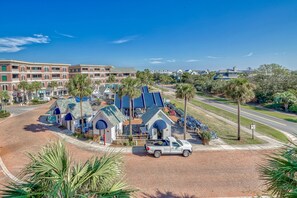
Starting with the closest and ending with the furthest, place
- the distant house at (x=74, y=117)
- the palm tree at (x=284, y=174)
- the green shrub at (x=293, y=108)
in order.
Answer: the palm tree at (x=284, y=174)
the distant house at (x=74, y=117)
the green shrub at (x=293, y=108)

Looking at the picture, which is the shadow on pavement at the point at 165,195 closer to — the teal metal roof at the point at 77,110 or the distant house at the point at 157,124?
the distant house at the point at 157,124

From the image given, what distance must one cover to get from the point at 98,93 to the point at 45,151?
6039cm

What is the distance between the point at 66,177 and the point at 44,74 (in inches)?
2845

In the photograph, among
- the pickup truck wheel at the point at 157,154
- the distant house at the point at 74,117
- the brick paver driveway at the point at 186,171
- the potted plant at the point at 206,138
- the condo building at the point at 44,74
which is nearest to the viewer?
the brick paver driveway at the point at 186,171

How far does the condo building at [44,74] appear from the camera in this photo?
52219 mm

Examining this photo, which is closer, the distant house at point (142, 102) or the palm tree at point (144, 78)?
the distant house at point (142, 102)

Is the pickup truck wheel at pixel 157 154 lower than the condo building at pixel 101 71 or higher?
lower

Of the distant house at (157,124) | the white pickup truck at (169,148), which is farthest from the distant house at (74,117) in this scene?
the white pickup truck at (169,148)

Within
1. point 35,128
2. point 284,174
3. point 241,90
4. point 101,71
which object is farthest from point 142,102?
point 101,71

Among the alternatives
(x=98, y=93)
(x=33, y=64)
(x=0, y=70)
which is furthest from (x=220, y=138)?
(x=33, y=64)

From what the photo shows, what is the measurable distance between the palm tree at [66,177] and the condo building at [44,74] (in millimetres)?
58386

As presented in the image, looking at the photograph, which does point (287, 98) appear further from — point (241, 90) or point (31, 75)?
point (31, 75)

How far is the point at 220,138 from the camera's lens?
25.0 m

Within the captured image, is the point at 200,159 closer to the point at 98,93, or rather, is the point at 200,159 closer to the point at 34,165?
the point at 34,165
